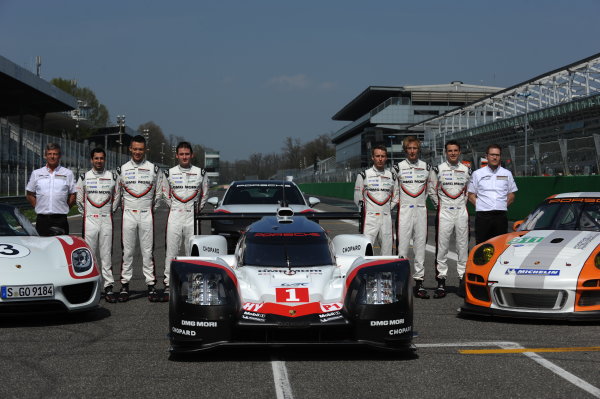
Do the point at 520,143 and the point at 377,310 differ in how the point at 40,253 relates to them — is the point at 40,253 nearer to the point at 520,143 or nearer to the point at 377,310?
the point at 377,310

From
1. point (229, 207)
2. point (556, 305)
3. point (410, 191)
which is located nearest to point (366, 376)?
point (556, 305)

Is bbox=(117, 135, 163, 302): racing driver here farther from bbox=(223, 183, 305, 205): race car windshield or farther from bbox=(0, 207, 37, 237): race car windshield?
bbox=(223, 183, 305, 205): race car windshield

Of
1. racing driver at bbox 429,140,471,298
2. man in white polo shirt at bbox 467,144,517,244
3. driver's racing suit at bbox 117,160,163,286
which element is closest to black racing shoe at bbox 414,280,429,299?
racing driver at bbox 429,140,471,298

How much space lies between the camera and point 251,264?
21.0 ft

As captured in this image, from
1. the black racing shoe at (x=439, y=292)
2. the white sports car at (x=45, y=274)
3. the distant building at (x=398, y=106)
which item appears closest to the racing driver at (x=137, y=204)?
the white sports car at (x=45, y=274)

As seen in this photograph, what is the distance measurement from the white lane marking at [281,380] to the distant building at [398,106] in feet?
246

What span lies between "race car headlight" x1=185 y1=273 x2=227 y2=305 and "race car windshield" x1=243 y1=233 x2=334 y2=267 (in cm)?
72

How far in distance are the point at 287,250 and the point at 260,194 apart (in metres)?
5.88

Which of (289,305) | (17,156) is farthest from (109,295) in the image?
(17,156)

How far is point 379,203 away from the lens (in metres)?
9.06

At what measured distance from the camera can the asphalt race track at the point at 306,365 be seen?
15.4 feet

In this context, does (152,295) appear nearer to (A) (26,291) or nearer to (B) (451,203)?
(A) (26,291)

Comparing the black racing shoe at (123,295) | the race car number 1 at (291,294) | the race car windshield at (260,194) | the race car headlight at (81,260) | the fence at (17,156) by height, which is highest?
the fence at (17,156)

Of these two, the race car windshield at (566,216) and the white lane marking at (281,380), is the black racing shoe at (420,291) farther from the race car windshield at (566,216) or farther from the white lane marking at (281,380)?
the white lane marking at (281,380)
